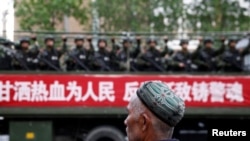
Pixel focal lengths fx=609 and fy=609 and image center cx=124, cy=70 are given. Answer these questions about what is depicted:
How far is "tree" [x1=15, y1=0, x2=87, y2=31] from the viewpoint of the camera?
22.8 m

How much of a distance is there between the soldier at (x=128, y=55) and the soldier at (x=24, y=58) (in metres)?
1.96

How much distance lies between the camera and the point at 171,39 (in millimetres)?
15047

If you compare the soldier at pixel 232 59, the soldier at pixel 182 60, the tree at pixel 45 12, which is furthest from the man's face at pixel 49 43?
the tree at pixel 45 12

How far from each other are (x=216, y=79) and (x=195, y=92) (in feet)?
1.89

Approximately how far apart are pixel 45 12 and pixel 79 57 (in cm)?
919

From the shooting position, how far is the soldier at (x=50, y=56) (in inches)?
545

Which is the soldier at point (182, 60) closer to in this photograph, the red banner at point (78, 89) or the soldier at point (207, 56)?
the soldier at point (207, 56)

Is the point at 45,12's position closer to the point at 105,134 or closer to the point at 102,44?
the point at 102,44

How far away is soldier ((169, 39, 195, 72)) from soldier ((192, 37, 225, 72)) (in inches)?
6.9

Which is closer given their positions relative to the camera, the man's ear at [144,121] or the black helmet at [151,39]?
the man's ear at [144,121]

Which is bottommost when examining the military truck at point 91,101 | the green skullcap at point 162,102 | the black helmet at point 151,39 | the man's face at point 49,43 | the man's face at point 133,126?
the military truck at point 91,101

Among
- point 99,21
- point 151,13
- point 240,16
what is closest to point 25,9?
point 99,21

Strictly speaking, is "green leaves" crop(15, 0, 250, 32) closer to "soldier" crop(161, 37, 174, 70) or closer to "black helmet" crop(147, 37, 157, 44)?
"black helmet" crop(147, 37, 157, 44)

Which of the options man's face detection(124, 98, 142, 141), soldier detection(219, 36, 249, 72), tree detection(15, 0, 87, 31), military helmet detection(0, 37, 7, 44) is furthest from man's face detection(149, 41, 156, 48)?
man's face detection(124, 98, 142, 141)
